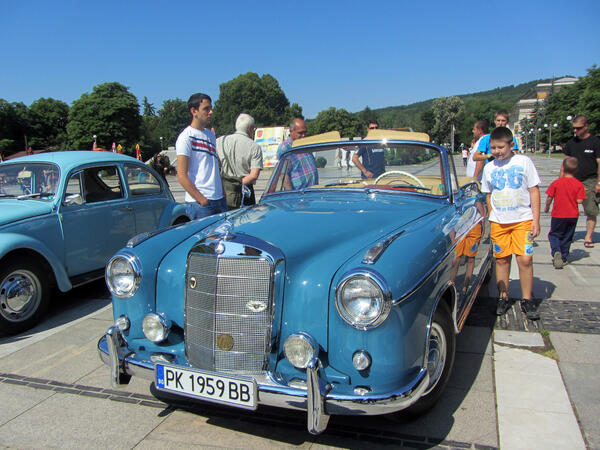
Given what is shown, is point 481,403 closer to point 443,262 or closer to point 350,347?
point 443,262

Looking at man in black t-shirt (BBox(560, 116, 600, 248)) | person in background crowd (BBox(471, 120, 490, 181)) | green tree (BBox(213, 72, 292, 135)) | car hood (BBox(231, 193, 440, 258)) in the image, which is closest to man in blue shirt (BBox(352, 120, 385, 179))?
car hood (BBox(231, 193, 440, 258))

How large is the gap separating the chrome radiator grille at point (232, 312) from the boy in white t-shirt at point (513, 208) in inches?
111

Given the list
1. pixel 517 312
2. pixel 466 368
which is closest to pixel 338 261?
pixel 466 368

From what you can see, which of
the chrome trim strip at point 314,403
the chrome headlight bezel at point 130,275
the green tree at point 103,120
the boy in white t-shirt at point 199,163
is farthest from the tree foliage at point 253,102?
the chrome trim strip at point 314,403

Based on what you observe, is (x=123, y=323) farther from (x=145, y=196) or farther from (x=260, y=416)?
(x=145, y=196)

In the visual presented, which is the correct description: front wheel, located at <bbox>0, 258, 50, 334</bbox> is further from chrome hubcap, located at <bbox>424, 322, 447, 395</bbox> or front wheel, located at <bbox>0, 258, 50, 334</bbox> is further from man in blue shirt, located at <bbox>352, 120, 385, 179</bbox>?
chrome hubcap, located at <bbox>424, 322, 447, 395</bbox>

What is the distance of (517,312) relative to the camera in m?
4.54

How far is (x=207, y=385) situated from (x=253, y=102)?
89.7m

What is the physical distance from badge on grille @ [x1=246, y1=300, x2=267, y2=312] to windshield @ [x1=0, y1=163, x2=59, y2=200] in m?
3.54

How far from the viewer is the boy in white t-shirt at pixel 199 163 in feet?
15.3

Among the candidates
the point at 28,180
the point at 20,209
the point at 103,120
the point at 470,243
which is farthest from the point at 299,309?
the point at 103,120

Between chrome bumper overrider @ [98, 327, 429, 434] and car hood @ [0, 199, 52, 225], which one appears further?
car hood @ [0, 199, 52, 225]

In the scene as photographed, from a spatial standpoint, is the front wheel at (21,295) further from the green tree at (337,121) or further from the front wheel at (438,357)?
the green tree at (337,121)

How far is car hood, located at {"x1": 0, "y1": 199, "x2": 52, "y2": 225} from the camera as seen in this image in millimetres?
4457
